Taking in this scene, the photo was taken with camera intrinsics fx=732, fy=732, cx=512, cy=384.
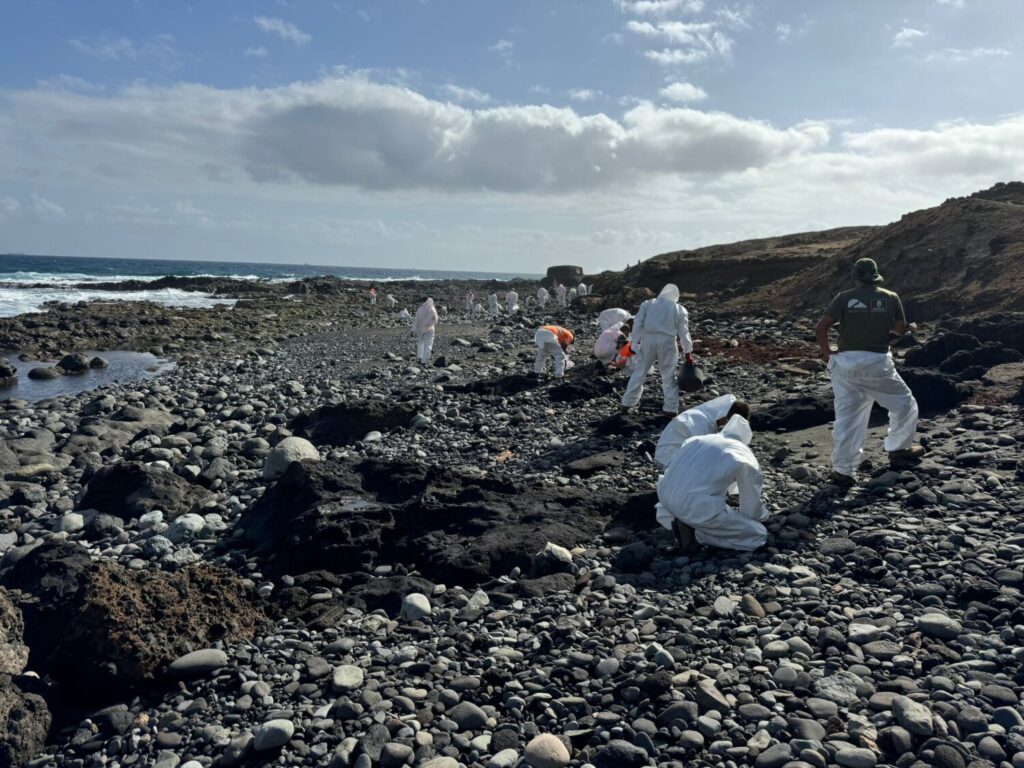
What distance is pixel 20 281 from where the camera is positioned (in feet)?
198

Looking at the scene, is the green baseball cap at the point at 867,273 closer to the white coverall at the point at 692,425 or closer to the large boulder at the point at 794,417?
the white coverall at the point at 692,425

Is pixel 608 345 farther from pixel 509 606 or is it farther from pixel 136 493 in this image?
pixel 509 606

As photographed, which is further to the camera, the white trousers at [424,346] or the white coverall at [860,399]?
the white trousers at [424,346]

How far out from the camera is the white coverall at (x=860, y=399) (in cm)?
728

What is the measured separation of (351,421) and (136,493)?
357 centimetres

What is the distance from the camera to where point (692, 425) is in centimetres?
734

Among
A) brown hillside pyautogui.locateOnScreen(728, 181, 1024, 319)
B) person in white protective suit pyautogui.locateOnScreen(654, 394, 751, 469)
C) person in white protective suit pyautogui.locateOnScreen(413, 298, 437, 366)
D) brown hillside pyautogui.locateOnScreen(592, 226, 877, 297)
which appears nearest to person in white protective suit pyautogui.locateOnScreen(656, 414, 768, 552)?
person in white protective suit pyautogui.locateOnScreen(654, 394, 751, 469)

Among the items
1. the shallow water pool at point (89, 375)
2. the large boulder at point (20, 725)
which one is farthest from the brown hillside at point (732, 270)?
the large boulder at point (20, 725)

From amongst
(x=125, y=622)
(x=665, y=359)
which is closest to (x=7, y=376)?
(x=665, y=359)

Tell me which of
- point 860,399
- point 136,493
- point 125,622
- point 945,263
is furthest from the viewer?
point 945,263

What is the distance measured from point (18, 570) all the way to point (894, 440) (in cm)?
824

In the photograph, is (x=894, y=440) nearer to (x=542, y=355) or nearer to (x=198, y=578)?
(x=198, y=578)

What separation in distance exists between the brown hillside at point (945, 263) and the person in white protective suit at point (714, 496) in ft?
48.0

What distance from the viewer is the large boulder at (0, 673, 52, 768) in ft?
12.8
